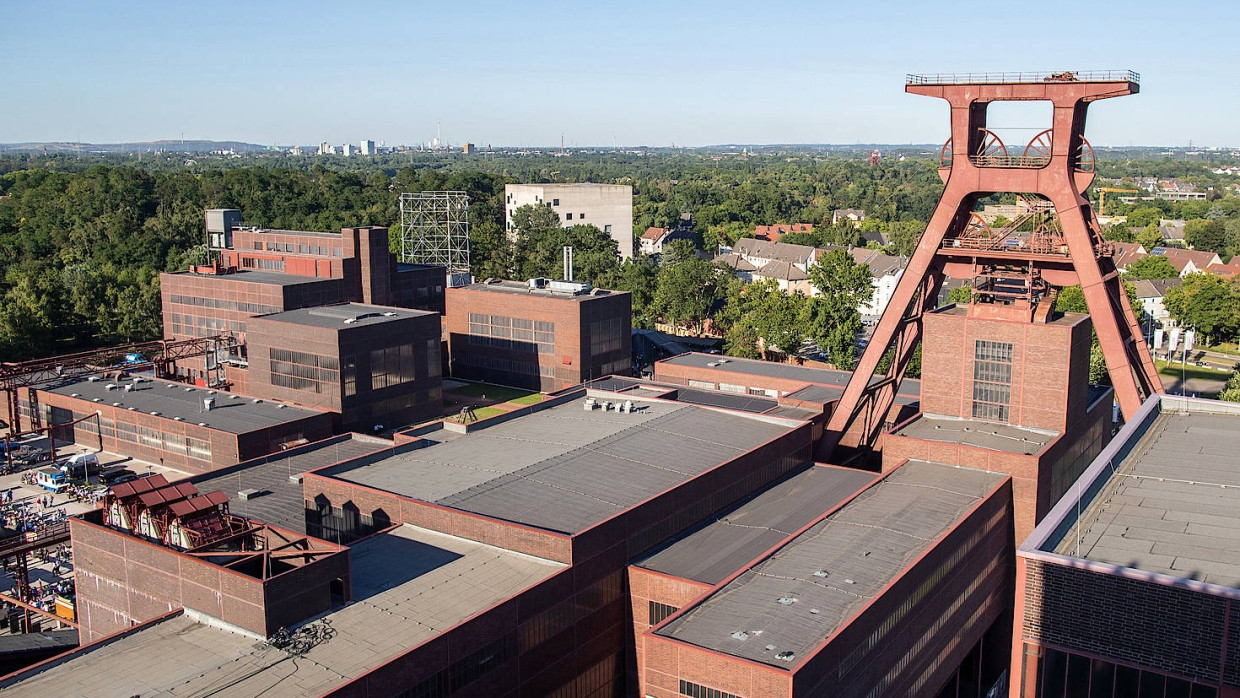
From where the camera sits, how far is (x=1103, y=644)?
27.2m

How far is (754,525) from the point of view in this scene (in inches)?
1780

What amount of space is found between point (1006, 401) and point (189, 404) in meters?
52.5

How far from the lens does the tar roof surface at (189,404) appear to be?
64812 millimetres

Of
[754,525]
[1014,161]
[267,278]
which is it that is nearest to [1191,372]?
[1014,161]

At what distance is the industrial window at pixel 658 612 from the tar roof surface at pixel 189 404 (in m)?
33.0

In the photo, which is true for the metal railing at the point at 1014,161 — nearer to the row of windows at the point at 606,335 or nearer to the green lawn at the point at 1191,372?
the row of windows at the point at 606,335

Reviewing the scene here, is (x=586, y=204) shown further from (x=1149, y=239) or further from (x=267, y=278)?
(x=1149, y=239)

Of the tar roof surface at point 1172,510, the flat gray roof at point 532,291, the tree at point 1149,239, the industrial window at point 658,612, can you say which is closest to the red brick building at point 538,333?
the flat gray roof at point 532,291

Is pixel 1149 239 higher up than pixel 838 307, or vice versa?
pixel 1149 239

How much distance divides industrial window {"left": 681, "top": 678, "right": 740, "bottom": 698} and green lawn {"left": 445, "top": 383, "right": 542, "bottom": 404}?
55541 mm

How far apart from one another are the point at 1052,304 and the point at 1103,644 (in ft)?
97.6

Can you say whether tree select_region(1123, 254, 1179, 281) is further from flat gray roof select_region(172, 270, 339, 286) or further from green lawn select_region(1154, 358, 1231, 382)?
flat gray roof select_region(172, 270, 339, 286)

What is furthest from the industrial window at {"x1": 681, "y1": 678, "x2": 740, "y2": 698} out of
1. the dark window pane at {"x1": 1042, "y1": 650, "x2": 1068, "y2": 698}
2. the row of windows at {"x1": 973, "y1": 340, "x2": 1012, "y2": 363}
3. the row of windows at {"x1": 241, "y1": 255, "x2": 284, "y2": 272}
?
the row of windows at {"x1": 241, "y1": 255, "x2": 284, "y2": 272}

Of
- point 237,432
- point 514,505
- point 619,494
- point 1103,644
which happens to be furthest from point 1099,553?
point 237,432
